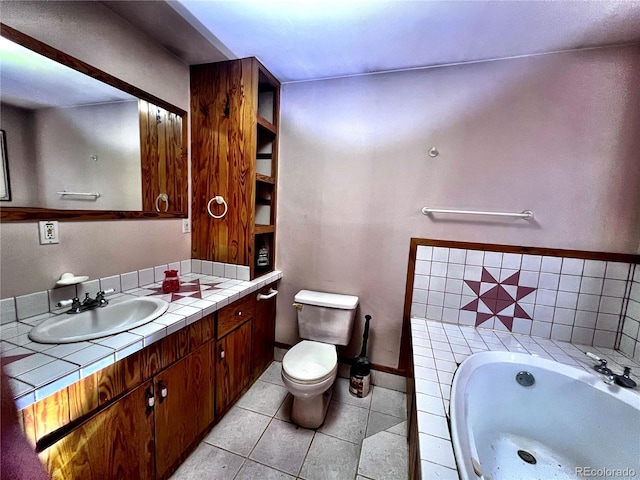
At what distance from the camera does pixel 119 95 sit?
55.6 inches

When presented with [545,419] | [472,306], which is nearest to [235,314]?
[472,306]

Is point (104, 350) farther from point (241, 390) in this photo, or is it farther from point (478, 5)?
point (478, 5)

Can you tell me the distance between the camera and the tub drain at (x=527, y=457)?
4.24ft

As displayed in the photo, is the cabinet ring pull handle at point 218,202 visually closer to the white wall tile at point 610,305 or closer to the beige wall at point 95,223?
the beige wall at point 95,223

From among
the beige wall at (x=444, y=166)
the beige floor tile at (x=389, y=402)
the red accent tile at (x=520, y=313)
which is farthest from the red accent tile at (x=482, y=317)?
the beige floor tile at (x=389, y=402)

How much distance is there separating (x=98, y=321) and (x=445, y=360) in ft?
5.76

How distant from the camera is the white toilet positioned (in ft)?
4.87

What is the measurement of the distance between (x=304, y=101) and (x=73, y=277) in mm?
1791

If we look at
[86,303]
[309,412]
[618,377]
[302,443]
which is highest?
[86,303]

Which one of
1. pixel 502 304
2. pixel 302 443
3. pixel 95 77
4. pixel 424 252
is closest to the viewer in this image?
pixel 95 77

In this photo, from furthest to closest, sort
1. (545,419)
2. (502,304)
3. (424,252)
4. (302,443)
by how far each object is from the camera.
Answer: (424,252), (502,304), (302,443), (545,419)

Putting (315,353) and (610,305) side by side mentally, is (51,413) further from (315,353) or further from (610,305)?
(610,305)

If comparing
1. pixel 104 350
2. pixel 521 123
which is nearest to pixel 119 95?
pixel 104 350

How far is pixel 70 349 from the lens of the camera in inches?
35.9
